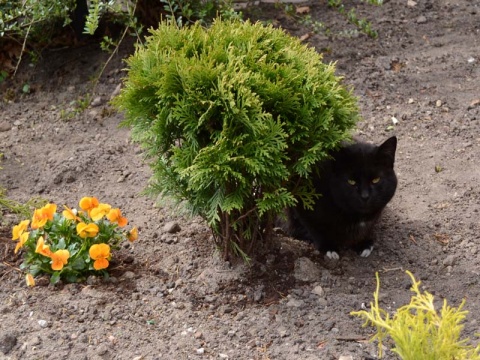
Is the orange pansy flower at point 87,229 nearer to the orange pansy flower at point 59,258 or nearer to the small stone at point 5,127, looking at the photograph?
the orange pansy flower at point 59,258

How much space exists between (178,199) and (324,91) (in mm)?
884

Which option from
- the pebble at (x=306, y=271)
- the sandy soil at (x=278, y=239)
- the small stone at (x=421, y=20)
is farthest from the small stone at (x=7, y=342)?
the small stone at (x=421, y=20)

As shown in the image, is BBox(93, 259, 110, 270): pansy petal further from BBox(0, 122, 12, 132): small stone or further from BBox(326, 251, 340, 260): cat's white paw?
BBox(0, 122, 12, 132): small stone

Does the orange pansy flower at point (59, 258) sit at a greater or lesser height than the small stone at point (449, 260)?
lesser

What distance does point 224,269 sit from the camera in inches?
155

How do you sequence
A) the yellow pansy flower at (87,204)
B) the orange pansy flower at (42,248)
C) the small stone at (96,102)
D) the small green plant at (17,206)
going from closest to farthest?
1. the orange pansy flower at (42,248)
2. the yellow pansy flower at (87,204)
3. the small green plant at (17,206)
4. the small stone at (96,102)

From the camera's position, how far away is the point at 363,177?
4004 millimetres

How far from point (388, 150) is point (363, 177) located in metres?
0.20

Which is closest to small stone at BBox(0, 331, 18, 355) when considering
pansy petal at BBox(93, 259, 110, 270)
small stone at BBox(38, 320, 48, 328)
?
small stone at BBox(38, 320, 48, 328)

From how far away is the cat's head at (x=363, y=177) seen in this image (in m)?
3.98

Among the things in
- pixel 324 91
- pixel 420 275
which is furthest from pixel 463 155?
pixel 324 91

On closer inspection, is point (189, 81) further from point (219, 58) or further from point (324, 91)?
point (324, 91)

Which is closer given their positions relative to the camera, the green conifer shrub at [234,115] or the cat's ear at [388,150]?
the green conifer shrub at [234,115]

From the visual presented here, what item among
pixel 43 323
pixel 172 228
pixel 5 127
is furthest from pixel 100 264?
pixel 5 127
